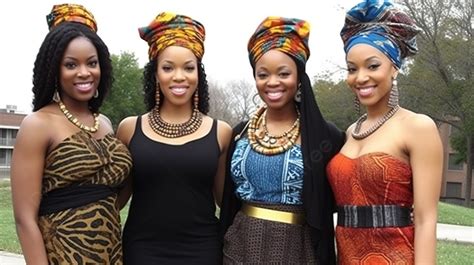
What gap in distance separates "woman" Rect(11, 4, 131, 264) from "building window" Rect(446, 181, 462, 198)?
150 feet

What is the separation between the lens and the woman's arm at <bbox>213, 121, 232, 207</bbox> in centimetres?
396

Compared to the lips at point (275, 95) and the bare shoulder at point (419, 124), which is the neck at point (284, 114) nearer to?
the lips at point (275, 95)

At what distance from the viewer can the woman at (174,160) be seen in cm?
375

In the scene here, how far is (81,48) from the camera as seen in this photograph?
3557 millimetres

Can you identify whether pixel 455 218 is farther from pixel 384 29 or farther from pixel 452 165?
pixel 452 165

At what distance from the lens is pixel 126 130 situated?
3971 millimetres

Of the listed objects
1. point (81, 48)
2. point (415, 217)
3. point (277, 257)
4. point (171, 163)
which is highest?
point (81, 48)

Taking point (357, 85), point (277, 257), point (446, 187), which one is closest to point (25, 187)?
point (277, 257)

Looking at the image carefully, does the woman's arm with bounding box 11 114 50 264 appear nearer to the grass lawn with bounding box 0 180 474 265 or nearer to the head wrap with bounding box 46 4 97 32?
the head wrap with bounding box 46 4 97 32

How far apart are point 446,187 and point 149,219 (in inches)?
1800

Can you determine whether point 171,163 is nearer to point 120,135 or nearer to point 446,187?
point 120,135

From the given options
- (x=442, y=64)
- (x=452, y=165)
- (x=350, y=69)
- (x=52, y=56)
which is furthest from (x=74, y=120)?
(x=452, y=165)

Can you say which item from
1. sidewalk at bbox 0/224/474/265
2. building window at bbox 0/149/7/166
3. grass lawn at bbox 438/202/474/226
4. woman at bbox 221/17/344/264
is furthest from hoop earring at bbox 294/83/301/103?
building window at bbox 0/149/7/166

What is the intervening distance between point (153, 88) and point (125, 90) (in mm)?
35686
